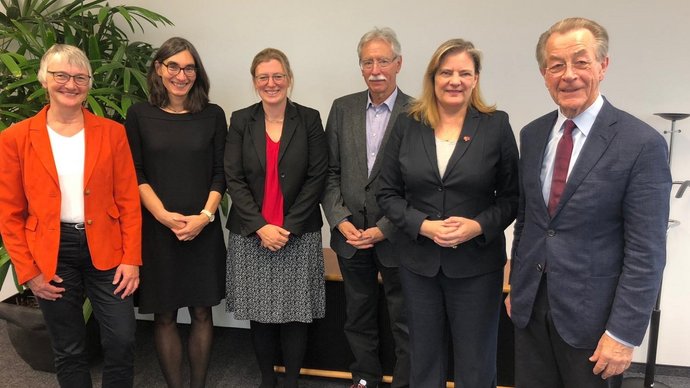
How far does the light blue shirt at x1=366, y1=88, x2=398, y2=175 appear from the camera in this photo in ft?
6.89

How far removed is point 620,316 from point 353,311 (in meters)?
1.21

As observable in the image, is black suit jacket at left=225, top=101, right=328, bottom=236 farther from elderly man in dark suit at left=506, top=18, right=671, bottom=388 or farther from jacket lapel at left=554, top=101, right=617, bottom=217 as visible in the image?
jacket lapel at left=554, top=101, right=617, bottom=217

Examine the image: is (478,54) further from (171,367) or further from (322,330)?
(171,367)

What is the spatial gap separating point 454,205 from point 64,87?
1409mm

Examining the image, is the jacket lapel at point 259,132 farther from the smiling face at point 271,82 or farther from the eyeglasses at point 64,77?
the eyeglasses at point 64,77

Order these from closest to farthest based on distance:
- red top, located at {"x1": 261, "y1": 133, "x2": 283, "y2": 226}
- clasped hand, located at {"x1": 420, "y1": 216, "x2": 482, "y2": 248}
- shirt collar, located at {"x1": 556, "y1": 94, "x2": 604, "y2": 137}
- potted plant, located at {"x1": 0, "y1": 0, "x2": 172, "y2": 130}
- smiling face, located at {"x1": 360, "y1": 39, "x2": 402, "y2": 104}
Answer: shirt collar, located at {"x1": 556, "y1": 94, "x2": 604, "y2": 137} → clasped hand, located at {"x1": 420, "y1": 216, "x2": 482, "y2": 248} → smiling face, located at {"x1": 360, "y1": 39, "x2": 402, "y2": 104} → red top, located at {"x1": 261, "y1": 133, "x2": 283, "y2": 226} → potted plant, located at {"x1": 0, "y1": 0, "x2": 172, "y2": 130}

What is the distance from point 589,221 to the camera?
1308 millimetres

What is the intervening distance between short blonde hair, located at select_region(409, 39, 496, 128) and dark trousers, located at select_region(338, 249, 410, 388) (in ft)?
2.15

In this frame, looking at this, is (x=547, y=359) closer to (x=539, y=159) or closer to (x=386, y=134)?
(x=539, y=159)

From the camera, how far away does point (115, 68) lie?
2.42 meters

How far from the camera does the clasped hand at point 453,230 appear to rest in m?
1.67

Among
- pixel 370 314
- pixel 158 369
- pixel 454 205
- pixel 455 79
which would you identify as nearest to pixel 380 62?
pixel 455 79

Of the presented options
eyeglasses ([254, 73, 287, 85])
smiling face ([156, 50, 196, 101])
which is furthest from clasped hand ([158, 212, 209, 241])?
eyeglasses ([254, 73, 287, 85])

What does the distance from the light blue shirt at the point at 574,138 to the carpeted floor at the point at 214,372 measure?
1673mm
